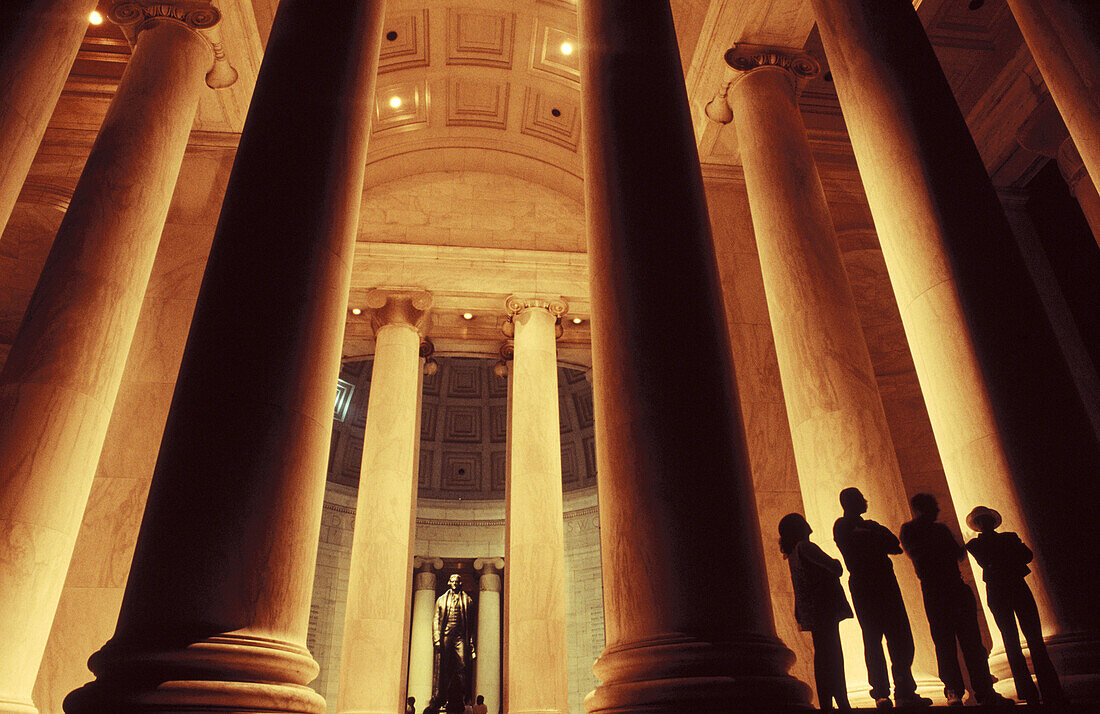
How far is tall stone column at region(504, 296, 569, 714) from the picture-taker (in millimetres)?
40625

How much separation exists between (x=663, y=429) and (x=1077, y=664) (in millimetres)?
10425

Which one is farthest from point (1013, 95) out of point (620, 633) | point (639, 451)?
point (620, 633)

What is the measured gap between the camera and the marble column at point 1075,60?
20609 millimetres

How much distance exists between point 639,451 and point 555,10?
1504 inches

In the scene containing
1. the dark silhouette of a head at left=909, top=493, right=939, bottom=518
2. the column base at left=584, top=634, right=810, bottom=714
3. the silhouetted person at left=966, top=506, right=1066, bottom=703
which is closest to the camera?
the column base at left=584, top=634, right=810, bottom=714

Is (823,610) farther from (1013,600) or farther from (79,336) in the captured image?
(79,336)

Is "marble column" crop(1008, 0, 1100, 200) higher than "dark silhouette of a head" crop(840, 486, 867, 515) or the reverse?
higher

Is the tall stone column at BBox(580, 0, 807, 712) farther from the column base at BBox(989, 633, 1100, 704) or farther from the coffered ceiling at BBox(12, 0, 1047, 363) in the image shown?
the coffered ceiling at BBox(12, 0, 1047, 363)

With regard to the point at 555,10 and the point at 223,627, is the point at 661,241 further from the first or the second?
the point at 555,10

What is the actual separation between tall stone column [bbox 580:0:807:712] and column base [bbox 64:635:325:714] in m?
6.51

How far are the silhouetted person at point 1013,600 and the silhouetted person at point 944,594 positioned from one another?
0.57 metres

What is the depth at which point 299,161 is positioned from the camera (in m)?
18.6

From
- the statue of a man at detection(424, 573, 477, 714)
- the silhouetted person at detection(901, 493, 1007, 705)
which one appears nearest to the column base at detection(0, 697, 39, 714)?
the silhouetted person at detection(901, 493, 1007, 705)

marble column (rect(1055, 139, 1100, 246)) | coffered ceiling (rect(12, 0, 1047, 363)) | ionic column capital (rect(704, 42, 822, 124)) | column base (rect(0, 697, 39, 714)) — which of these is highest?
coffered ceiling (rect(12, 0, 1047, 363))
